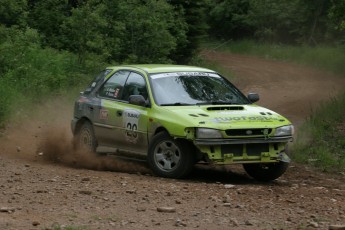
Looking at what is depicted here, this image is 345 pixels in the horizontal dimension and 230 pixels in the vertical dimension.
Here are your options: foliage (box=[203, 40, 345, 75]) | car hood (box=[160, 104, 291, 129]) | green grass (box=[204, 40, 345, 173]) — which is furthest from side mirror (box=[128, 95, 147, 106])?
foliage (box=[203, 40, 345, 75])

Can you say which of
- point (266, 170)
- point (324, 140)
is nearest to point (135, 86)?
point (266, 170)

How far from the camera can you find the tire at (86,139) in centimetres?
1255

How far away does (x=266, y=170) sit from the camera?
1143 centimetres

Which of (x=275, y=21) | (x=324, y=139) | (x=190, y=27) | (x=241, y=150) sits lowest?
(x=324, y=139)

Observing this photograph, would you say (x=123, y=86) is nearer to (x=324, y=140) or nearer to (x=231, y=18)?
(x=324, y=140)

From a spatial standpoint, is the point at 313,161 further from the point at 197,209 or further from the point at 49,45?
the point at 49,45

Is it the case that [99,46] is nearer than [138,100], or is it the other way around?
[138,100]

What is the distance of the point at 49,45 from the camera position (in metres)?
24.3

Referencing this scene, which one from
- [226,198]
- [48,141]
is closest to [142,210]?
[226,198]

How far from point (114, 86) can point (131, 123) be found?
1076mm

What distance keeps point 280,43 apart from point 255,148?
106 feet

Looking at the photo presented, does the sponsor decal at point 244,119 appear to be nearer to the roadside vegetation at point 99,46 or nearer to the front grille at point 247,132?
the front grille at point 247,132

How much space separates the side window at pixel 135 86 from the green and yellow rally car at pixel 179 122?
0.06 ft

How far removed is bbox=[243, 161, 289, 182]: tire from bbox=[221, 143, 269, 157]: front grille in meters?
0.55
